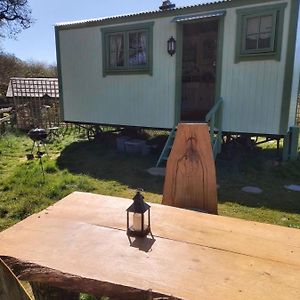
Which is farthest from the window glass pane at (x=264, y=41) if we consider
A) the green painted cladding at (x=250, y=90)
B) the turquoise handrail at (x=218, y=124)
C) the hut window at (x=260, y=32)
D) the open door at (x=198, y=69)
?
the open door at (x=198, y=69)

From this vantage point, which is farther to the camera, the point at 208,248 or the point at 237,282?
the point at 208,248

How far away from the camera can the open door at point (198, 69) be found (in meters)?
8.23

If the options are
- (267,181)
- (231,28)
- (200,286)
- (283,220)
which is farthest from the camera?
(231,28)

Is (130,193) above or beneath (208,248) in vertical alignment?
beneath

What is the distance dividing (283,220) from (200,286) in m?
3.12

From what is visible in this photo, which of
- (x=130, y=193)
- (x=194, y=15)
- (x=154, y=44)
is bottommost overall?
(x=130, y=193)

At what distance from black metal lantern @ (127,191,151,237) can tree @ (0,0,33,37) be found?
73.7 ft

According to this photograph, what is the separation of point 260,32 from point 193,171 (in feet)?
14.9

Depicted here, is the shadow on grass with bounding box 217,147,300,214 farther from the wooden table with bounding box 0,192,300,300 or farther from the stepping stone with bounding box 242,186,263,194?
the wooden table with bounding box 0,192,300,300

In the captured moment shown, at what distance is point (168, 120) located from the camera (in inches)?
279

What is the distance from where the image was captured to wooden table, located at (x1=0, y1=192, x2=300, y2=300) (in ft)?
3.86

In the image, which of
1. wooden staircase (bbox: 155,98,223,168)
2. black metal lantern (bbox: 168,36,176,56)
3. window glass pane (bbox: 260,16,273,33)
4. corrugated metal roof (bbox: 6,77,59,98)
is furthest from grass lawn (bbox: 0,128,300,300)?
corrugated metal roof (bbox: 6,77,59,98)

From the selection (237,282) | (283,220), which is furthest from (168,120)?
(237,282)

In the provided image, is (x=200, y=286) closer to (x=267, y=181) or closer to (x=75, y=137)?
(x=267, y=181)
